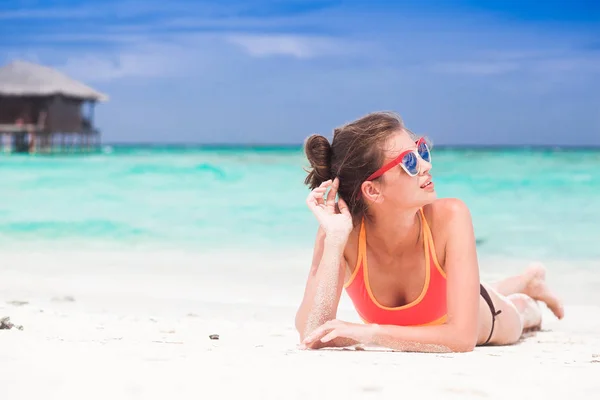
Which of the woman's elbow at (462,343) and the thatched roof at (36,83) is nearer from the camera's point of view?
the woman's elbow at (462,343)

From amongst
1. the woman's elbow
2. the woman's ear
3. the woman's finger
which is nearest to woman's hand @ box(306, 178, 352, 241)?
the woman's finger

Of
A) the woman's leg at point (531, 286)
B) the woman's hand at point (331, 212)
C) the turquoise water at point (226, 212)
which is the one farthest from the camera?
the turquoise water at point (226, 212)

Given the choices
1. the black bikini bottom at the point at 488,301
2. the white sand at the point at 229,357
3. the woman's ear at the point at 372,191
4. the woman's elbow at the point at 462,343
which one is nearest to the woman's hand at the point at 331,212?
the woman's ear at the point at 372,191

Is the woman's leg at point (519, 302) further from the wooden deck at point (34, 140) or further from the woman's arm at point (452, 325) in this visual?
the wooden deck at point (34, 140)

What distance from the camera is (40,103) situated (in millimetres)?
36906

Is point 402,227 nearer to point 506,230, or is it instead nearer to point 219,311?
point 219,311

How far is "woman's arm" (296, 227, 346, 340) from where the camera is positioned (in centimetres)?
300

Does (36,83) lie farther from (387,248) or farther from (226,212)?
(387,248)

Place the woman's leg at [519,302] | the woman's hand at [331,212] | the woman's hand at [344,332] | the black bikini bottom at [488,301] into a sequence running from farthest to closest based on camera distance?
the woman's leg at [519,302]
the black bikini bottom at [488,301]
the woman's hand at [331,212]
the woman's hand at [344,332]

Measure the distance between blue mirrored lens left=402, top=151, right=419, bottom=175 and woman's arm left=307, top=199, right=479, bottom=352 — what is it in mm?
281

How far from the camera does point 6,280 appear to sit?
21.3ft

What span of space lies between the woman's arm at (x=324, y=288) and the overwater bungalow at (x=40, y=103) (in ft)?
115

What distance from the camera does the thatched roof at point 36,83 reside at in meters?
35.9

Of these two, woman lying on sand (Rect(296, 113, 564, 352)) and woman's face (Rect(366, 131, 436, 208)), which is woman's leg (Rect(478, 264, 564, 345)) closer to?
woman lying on sand (Rect(296, 113, 564, 352))
